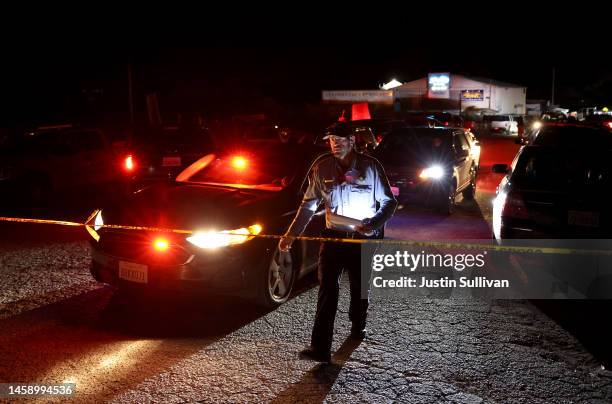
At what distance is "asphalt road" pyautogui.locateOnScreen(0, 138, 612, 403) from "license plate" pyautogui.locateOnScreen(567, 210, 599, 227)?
0.81 meters

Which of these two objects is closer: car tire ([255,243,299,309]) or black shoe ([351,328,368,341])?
black shoe ([351,328,368,341])

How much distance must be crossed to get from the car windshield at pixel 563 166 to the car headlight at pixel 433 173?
369 cm

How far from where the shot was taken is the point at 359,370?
14.7ft

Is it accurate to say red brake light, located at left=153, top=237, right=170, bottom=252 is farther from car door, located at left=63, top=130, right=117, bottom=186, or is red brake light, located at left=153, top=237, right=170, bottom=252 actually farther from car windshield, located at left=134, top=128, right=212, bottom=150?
car door, located at left=63, top=130, right=117, bottom=186

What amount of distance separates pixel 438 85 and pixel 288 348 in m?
52.7

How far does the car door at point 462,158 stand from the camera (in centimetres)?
1146

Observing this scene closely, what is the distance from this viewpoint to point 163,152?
11.3 metres

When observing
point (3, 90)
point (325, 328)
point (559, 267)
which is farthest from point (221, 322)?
point (3, 90)

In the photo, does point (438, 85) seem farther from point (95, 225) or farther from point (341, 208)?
point (341, 208)

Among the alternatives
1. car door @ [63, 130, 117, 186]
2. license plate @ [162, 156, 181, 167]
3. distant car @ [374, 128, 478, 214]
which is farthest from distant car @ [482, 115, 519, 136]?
license plate @ [162, 156, 181, 167]

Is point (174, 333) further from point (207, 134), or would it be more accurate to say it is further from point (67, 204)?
point (67, 204)

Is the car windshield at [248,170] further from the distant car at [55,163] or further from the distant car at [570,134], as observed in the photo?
the distant car at [570,134]

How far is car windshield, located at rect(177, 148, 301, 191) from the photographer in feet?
21.9

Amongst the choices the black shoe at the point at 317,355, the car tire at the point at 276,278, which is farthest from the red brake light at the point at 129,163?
the black shoe at the point at 317,355
